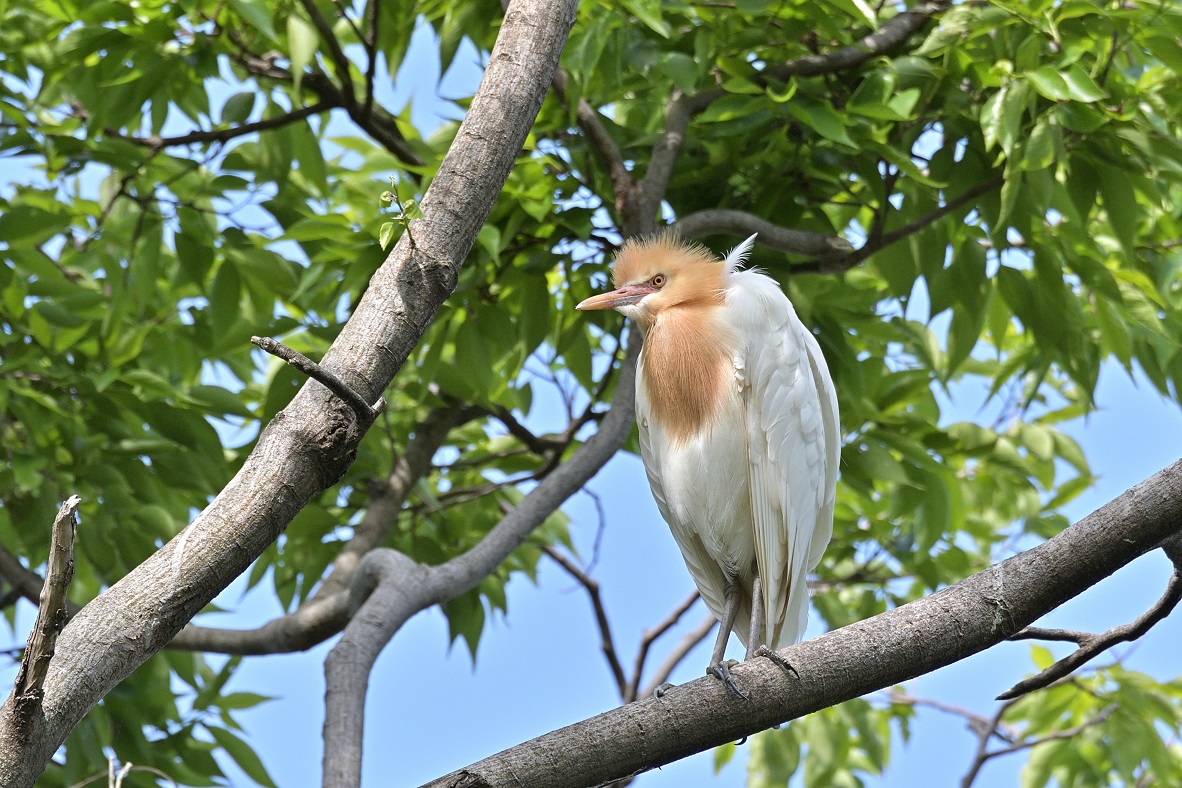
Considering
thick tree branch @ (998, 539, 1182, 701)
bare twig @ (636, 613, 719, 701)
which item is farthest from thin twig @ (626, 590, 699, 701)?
thick tree branch @ (998, 539, 1182, 701)

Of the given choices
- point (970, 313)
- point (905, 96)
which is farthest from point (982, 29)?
point (970, 313)

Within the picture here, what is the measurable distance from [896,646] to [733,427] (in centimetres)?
87

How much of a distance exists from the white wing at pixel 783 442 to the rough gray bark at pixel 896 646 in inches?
27.0

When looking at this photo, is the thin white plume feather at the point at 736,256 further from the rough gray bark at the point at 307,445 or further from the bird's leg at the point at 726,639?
the rough gray bark at the point at 307,445

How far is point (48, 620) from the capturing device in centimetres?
107

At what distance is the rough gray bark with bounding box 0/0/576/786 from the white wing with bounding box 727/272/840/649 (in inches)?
35.7

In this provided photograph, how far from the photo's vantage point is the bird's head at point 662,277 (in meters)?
2.50

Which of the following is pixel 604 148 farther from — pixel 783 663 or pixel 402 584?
pixel 783 663

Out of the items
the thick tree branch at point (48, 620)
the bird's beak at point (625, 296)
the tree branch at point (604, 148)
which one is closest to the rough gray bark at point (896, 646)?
the thick tree branch at point (48, 620)

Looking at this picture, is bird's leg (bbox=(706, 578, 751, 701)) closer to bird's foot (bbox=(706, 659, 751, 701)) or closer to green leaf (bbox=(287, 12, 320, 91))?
bird's foot (bbox=(706, 659, 751, 701))

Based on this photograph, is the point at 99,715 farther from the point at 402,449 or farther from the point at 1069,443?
the point at 1069,443

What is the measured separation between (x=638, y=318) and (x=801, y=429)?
0.52 m

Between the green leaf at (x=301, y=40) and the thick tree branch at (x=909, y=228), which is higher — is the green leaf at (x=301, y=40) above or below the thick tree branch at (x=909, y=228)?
above

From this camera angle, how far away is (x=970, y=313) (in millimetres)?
2795
